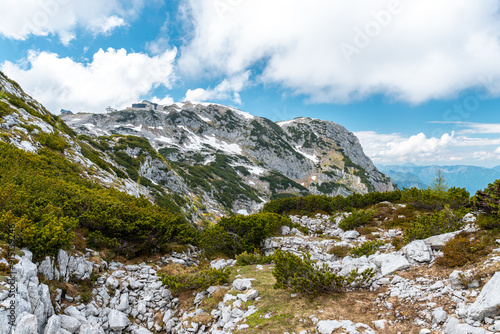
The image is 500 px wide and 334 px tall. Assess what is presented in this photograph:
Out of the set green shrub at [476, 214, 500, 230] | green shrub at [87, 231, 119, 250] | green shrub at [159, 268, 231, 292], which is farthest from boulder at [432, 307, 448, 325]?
green shrub at [87, 231, 119, 250]

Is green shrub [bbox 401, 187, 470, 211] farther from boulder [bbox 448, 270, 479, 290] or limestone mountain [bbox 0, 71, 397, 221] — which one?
limestone mountain [bbox 0, 71, 397, 221]

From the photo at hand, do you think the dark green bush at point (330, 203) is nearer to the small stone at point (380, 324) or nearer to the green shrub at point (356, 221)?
the green shrub at point (356, 221)

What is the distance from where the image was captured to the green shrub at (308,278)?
26.1 ft

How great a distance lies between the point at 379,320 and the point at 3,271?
10.3 metres

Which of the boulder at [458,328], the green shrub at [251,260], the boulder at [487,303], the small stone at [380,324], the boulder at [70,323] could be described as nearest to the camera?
the boulder at [458,328]

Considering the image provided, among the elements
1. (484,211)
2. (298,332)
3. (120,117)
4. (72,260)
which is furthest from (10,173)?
(120,117)

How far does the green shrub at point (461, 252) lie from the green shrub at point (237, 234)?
11.4 meters

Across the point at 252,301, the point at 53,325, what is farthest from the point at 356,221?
the point at 53,325

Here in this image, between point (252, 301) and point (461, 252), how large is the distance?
7.20 meters

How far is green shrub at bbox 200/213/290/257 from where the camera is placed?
16.9 metres

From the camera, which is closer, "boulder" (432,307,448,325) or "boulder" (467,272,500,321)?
"boulder" (467,272,500,321)

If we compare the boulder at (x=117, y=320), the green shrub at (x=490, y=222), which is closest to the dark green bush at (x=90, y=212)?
the boulder at (x=117, y=320)

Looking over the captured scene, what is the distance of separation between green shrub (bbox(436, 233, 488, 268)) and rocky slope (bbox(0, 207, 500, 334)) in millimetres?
309

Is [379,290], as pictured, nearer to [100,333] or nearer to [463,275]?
[463,275]
